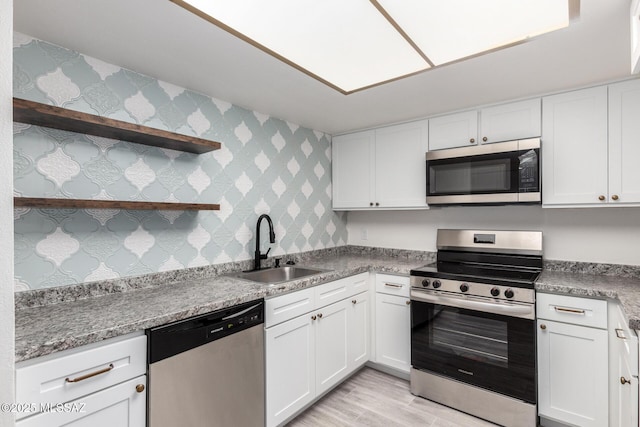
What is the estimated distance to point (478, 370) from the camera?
2180 millimetres

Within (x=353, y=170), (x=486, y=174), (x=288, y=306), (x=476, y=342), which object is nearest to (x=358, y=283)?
(x=288, y=306)

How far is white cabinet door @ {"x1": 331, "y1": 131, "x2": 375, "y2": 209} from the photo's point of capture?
3.16 m

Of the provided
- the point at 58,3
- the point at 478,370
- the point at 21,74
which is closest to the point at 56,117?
the point at 21,74

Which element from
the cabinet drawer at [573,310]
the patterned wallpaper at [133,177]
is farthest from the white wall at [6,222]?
the cabinet drawer at [573,310]

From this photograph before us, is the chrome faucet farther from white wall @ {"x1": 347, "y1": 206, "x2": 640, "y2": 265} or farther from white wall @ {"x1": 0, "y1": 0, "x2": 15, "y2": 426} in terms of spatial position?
white wall @ {"x1": 0, "y1": 0, "x2": 15, "y2": 426}

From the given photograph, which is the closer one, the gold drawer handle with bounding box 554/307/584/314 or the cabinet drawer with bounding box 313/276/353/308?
the gold drawer handle with bounding box 554/307/584/314

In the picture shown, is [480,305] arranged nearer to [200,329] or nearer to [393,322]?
[393,322]

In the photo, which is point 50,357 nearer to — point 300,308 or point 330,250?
point 300,308

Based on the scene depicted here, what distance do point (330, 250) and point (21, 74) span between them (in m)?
2.59

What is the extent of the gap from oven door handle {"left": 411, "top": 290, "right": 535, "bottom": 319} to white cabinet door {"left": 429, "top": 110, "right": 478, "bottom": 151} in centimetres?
122

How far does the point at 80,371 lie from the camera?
1.19 m

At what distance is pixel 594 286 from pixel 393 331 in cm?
137

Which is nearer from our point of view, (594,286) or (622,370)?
Answer: (622,370)

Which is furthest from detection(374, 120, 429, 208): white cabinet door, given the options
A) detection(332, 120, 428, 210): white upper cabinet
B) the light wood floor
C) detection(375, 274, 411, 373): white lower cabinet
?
the light wood floor
